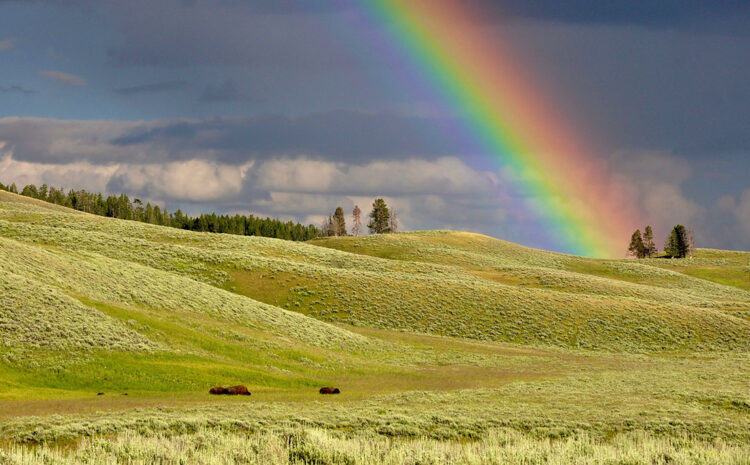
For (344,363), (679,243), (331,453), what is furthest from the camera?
(679,243)

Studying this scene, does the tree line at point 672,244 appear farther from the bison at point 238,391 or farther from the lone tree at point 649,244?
the bison at point 238,391

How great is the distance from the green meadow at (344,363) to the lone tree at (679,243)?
95097 millimetres

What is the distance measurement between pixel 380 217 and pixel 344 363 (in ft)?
478

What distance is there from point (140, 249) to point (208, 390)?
54.4 metres

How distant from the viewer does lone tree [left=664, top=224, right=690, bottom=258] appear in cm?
18712

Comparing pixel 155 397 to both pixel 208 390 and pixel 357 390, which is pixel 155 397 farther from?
pixel 357 390

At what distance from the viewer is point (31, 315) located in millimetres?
38969

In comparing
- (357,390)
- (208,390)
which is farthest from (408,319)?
(208,390)

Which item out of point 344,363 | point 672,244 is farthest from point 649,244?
point 344,363

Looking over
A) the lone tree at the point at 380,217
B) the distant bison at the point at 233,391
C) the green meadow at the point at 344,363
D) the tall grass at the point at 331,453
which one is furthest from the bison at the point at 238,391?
the lone tree at the point at 380,217

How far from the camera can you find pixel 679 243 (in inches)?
7392

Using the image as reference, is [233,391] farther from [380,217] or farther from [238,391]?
[380,217]

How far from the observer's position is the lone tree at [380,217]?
19388 cm

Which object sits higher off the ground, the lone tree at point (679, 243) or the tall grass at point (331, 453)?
the lone tree at point (679, 243)
